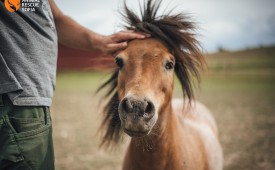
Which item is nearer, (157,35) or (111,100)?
(157,35)

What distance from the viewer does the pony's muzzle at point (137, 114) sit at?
174 centimetres

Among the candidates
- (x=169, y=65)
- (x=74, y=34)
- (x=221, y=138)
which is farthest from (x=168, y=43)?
(x=221, y=138)

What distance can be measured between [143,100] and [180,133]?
3.11ft

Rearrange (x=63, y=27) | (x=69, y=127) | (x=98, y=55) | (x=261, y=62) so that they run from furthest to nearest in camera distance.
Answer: (x=261, y=62)
(x=69, y=127)
(x=98, y=55)
(x=63, y=27)

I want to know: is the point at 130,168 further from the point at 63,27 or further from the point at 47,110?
the point at 63,27

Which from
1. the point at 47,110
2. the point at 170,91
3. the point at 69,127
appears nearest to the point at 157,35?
the point at 170,91

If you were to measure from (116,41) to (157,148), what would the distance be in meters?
1.00

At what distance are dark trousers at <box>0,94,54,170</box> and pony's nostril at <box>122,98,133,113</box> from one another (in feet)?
1.68

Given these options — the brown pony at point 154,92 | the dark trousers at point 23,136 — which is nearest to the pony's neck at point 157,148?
the brown pony at point 154,92

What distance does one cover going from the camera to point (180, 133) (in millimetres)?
2551

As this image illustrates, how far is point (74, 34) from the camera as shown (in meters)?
2.27

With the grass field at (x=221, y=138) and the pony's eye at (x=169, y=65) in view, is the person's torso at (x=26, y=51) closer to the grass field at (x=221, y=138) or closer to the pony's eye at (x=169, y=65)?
the pony's eye at (x=169, y=65)

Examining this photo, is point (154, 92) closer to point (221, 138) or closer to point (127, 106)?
point (127, 106)

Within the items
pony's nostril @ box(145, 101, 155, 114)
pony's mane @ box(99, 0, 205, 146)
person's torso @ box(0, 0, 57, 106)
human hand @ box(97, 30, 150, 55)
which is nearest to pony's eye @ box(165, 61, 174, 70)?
pony's mane @ box(99, 0, 205, 146)
